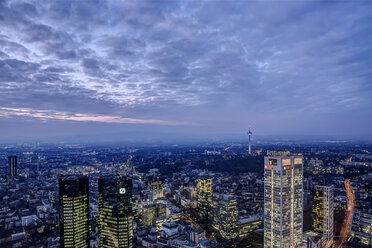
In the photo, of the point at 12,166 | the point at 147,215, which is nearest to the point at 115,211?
the point at 147,215

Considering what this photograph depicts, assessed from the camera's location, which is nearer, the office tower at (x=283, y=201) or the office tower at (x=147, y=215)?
the office tower at (x=283, y=201)

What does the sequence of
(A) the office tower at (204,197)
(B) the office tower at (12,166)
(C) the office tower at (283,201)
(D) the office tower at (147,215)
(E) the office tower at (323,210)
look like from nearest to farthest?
(C) the office tower at (283,201), (E) the office tower at (323,210), (D) the office tower at (147,215), (A) the office tower at (204,197), (B) the office tower at (12,166)

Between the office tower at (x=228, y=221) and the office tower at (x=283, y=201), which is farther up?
the office tower at (x=283, y=201)

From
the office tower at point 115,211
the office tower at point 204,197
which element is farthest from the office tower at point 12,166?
the office tower at point 115,211

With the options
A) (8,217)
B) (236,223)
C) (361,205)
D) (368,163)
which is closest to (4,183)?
(8,217)

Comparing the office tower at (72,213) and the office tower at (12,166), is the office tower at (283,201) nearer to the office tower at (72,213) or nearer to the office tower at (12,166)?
the office tower at (72,213)

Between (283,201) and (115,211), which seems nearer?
(283,201)

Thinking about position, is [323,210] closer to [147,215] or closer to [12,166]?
[147,215]
